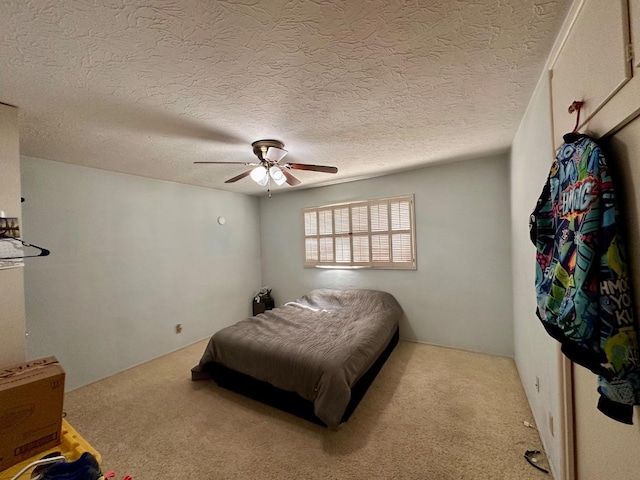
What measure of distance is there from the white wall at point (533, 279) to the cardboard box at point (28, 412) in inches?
98.6

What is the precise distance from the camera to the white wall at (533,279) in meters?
1.42

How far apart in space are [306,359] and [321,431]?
1.72 feet

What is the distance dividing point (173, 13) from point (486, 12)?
123 cm

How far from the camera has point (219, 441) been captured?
74.7 inches

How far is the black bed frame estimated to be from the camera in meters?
2.09

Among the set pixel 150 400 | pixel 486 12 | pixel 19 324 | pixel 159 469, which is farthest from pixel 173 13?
pixel 150 400

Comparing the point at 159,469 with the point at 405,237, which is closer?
the point at 159,469

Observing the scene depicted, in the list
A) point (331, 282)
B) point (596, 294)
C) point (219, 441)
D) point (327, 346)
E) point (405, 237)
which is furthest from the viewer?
point (331, 282)

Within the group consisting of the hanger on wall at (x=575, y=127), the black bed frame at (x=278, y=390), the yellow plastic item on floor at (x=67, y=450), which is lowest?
the black bed frame at (x=278, y=390)

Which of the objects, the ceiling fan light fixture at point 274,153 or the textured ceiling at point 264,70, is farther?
the ceiling fan light fixture at point 274,153

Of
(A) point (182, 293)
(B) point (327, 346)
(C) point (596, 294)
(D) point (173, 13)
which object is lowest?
(B) point (327, 346)

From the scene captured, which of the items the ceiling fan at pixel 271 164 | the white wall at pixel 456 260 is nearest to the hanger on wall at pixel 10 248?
the ceiling fan at pixel 271 164

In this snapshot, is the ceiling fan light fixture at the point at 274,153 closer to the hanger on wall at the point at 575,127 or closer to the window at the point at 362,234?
the hanger on wall at the point at 575,127

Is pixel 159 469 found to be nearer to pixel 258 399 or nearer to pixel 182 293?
pixel 258 399
